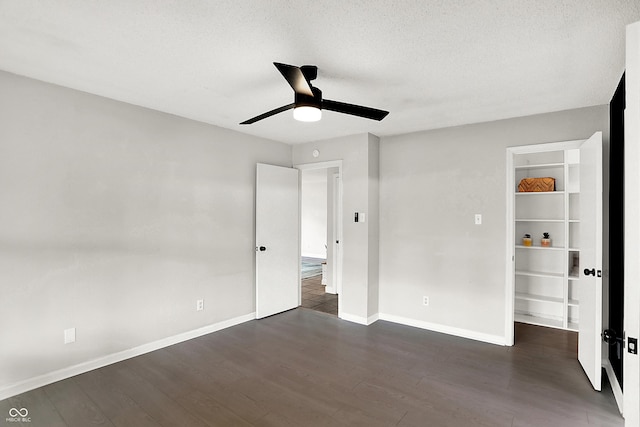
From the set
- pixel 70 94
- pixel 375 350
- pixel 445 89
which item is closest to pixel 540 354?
pixel 375 350

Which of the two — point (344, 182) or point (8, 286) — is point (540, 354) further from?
point (8, 286)

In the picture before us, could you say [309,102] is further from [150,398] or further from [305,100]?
[150,398]

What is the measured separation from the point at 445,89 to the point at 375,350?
2.56 metres

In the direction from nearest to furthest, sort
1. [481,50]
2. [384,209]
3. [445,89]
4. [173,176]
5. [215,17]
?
[215,17] → [481,50] → [445,89] → [173,176] → [384,209]

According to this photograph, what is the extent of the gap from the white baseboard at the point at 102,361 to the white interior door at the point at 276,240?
56 cm

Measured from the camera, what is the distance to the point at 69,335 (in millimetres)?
2723

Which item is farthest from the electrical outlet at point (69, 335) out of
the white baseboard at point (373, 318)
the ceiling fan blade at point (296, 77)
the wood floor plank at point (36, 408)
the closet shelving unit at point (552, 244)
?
the closet shelving unit at point (552, 244)

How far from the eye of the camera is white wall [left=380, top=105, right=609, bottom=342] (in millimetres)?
3465

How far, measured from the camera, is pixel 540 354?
127 inches

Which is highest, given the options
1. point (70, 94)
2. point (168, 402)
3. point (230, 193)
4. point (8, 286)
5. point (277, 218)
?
point (70, 94)

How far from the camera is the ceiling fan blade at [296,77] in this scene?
1804 millimetres

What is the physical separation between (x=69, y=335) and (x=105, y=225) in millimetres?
950

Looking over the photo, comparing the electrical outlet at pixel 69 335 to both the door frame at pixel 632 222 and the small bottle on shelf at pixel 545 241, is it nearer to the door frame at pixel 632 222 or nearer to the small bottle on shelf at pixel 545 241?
the door frame at pixel 632 222

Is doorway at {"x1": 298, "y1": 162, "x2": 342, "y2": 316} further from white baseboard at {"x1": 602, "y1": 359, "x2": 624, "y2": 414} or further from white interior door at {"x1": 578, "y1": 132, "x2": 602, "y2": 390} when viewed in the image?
white baseboard at {"x1": 602, "y1": 359, "x2": 624, "y2": 414}
